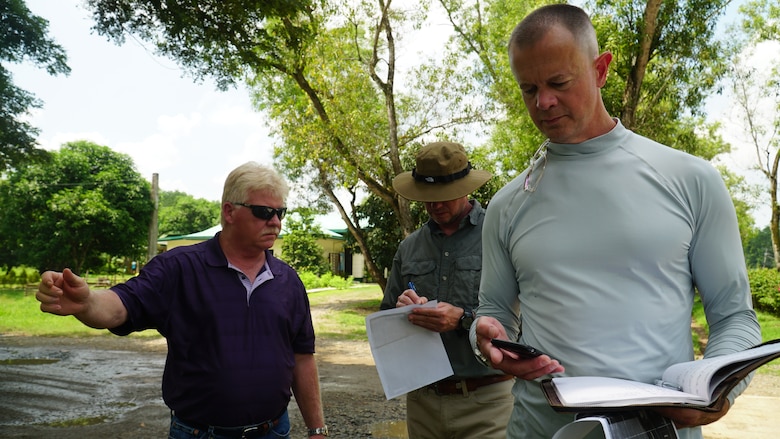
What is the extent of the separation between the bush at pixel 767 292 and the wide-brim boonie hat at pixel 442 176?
62.3 ft

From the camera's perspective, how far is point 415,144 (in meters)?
20.3

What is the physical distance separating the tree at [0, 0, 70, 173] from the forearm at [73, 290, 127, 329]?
7.40m

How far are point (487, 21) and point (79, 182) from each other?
2975 cm

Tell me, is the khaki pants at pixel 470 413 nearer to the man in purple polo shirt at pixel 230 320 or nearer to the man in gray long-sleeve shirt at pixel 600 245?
the man in purple polo shirt at pixel 230 320

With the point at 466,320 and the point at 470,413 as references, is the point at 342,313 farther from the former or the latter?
the point at 466,320

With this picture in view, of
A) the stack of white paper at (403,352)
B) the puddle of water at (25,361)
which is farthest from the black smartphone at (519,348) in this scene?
the puddle of water at (25,361)

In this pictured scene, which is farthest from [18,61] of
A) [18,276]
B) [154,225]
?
[18,276]

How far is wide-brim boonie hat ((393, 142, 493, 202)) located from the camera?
3539 mm

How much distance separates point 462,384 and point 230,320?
1.28 metres

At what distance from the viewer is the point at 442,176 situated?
362 cm

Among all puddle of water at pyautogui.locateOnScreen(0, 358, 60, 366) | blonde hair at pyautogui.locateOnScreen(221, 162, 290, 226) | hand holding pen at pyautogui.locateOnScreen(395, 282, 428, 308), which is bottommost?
puddle of water at pyautogui.locateOnScreen(0, 358, 60, 366)

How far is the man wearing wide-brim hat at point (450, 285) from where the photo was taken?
11.0 ft

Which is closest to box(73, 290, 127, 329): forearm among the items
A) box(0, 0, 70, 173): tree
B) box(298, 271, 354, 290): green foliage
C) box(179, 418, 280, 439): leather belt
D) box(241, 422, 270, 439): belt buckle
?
box(179, 418, 280, 439): leather belt

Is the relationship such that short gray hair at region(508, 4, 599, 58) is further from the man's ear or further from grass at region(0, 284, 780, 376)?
grass at region(0, 284, 780, 376)
